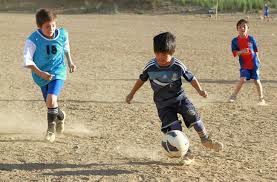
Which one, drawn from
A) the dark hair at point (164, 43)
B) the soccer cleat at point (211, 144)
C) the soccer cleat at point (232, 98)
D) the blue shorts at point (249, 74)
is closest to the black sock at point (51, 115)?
the dark hair at point (164, 43)

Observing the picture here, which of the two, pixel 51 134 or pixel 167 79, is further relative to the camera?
pixel 51 134

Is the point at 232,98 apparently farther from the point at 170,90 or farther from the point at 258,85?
the point at 170,90

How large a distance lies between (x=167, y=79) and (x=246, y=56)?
4.37 metres

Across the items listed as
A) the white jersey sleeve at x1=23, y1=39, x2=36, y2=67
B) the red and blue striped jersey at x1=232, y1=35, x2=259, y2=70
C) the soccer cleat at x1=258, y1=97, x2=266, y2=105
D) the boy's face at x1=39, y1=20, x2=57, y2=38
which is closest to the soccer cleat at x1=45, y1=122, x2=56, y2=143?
the white jersey sleeve at x1=23, y1=39, x2=36, y2=67

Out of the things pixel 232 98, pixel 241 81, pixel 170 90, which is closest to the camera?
pixel 170 90

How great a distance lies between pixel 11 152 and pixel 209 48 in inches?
548

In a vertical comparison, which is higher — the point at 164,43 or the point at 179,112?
the point at 164,43

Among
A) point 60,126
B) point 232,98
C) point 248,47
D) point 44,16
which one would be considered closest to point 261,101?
point 232,98

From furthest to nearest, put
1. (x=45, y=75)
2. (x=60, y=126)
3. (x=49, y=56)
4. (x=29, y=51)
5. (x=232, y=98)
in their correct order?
(x=232, y=98) → (x=60, y=126) → (x=49, y=56) → (x=29, y=51) → (x=45, y=75)

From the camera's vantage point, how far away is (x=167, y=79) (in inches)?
224

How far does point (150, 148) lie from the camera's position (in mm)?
6355

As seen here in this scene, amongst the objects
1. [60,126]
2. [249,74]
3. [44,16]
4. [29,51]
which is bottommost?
[249,74]

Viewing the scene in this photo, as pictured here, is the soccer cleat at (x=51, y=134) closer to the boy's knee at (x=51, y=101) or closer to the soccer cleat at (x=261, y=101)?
the boy's knee at (x=51, y=101)

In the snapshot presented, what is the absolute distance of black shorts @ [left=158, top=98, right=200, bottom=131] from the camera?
5.77 m
